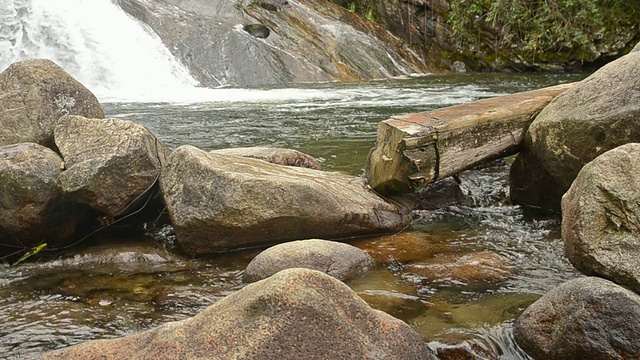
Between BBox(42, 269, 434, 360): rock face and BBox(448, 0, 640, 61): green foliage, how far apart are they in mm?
17031

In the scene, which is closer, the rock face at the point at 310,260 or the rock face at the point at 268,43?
the rock face at the point at 310,260

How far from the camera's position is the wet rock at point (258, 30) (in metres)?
18.2

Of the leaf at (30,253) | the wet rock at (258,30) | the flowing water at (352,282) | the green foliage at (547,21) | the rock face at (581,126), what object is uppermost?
the green foliage at (547,21)

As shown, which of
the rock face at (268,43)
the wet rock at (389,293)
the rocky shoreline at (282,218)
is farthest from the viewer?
the rock face at (268,43)

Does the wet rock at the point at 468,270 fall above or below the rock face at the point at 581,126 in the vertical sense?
below

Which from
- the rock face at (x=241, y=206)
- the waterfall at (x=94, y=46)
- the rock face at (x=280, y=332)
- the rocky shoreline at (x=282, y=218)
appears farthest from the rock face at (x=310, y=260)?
the waterfall at (x=94, y=46)

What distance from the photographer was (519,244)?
17.3 feet

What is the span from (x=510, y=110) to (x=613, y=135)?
1.19 metres

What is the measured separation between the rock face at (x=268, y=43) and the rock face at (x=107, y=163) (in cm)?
1085

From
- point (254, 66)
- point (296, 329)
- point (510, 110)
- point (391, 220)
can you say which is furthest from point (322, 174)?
point (254, 66)

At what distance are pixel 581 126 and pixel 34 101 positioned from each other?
16.0 feet

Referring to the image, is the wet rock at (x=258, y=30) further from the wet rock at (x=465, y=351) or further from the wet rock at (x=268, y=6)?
the wet rock at (x=465, y=351)

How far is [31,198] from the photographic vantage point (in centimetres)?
→ 511

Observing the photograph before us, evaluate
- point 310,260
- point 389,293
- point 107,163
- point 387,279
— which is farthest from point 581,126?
point 107,163
